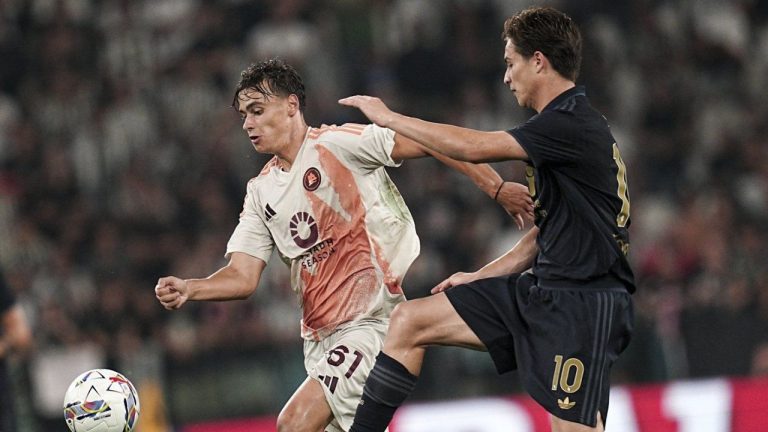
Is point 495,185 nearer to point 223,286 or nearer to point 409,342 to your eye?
point 409,342

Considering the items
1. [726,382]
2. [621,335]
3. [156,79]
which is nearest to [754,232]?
[726,382]

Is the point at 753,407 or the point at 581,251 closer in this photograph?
the point at 581,251

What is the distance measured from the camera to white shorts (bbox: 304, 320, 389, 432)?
5738 mm

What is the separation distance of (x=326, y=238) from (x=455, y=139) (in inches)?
44.5

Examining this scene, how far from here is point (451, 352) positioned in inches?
383

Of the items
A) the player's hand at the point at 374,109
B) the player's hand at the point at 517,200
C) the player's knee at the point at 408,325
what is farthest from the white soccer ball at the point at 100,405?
the player's hand at the point at 517,200

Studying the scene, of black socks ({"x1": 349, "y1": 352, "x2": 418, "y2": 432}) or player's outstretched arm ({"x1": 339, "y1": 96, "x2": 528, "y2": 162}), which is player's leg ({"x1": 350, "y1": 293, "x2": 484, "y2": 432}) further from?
player's outstretched arm ({"x1": 339, "y1": 96, "x2": 528, "y2": 162})

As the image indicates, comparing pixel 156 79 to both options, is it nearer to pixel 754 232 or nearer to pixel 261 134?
pixel 754 232

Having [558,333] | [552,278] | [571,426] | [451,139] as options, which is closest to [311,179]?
[451,139]

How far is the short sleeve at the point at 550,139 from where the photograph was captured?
4.99 metres

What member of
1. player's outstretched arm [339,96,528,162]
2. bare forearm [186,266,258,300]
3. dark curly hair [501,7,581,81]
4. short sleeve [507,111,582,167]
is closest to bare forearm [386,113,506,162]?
player's outstretched arm [339,96,528,162]

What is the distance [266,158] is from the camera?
11.2 meters

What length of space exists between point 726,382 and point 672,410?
1.46ft

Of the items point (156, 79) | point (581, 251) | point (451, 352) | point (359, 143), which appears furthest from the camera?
point (156, 79)
